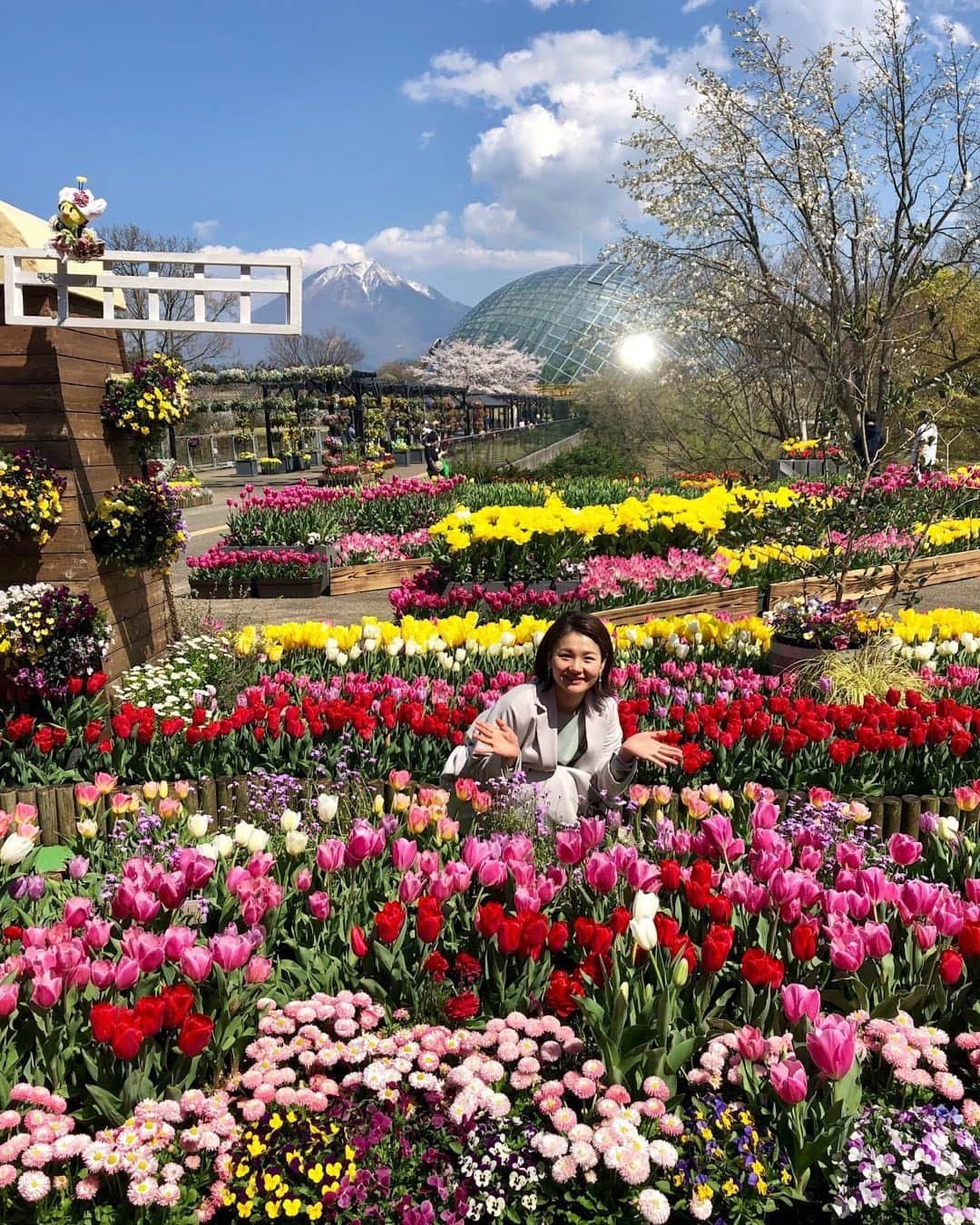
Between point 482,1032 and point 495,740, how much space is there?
132 centimetres

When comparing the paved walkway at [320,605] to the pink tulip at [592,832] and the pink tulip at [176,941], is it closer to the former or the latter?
the pink tulip at [592,832]

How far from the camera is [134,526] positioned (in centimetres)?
598

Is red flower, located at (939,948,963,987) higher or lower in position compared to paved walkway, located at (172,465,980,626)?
higher

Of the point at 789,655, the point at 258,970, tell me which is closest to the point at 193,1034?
the point at 258,970

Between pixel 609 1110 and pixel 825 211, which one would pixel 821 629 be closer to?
pixel 609 1110

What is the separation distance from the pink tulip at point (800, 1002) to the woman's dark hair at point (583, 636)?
70.4 inches

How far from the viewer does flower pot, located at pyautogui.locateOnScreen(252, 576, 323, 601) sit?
485 inches

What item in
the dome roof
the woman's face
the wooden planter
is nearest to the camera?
the woman's face

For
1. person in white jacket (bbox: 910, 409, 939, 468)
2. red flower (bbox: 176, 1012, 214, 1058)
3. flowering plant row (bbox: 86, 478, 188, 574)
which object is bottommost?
red flower (bbox: 176, 1012, 214, 1058)

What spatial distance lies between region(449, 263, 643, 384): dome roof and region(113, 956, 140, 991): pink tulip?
7955 centimetres

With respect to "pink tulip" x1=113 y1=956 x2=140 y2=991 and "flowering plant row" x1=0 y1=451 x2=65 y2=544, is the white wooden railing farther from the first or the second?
"pink tulip" x1=113 y1=956 x2=140 y2=991

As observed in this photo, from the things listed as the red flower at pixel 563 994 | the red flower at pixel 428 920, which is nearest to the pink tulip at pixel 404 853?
the red flower at pixel 428 920

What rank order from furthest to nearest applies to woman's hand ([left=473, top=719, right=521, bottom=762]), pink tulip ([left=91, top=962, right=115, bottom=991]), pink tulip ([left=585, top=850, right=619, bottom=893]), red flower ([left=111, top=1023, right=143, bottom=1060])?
woman's hand ([left=473, top=719, right=521, bottom=762]) < pink tulip ([left=585, top=850, right=619, bottom=893]) < pink tulip ([left=91, top=962, right=115, bottom=991]) < red flower ([left=111, top=1023, right=143, bottom=1060])

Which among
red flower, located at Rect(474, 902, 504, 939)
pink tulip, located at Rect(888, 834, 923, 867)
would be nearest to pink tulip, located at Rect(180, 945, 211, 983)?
red flower, located at Rect(474, 902, 504, 939)
